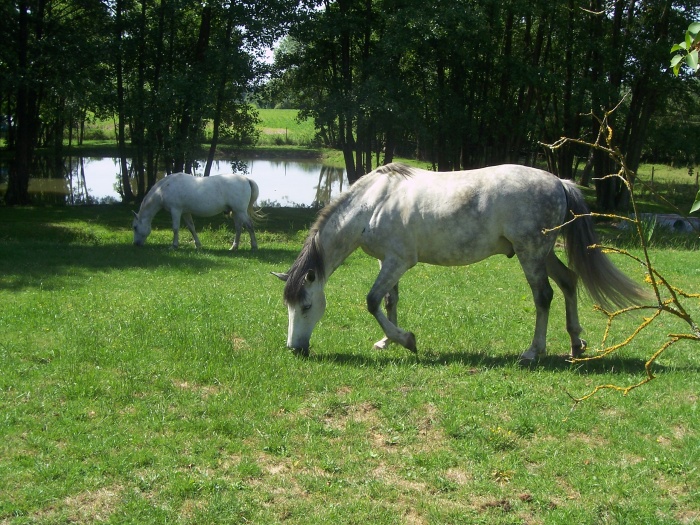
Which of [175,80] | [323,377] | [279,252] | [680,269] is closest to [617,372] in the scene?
[323,377]

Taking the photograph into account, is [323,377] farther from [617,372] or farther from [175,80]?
[175,80]

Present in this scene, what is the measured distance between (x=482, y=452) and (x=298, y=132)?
192ft

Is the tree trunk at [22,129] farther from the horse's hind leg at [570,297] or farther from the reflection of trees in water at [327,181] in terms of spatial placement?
the horse's hind leg at [570,297]

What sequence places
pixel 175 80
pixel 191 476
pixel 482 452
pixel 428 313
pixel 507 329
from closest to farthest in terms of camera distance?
pixel 191 476 < pixel 482 452 < pixel 507 329 < pixel 428 313 < pixel 175 80

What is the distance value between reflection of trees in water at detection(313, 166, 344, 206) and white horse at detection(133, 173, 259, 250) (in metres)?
15.3

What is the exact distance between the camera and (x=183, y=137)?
23.5m

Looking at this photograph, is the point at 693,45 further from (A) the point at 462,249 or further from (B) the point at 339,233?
(B) the point at 339,233

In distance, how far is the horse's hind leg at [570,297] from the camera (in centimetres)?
789

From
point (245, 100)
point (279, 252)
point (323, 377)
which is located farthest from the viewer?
point (245, 100)

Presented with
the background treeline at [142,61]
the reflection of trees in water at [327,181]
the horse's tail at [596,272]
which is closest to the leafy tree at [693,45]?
the horse's tail at [596,272]

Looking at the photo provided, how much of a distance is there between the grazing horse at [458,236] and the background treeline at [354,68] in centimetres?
1543

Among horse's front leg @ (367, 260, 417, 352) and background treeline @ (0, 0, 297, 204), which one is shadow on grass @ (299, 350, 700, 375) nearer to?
horse's front leg @ (367, 260, 417, 352)

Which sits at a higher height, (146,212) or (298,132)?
(298,132)

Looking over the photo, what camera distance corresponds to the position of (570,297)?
8062 mm
